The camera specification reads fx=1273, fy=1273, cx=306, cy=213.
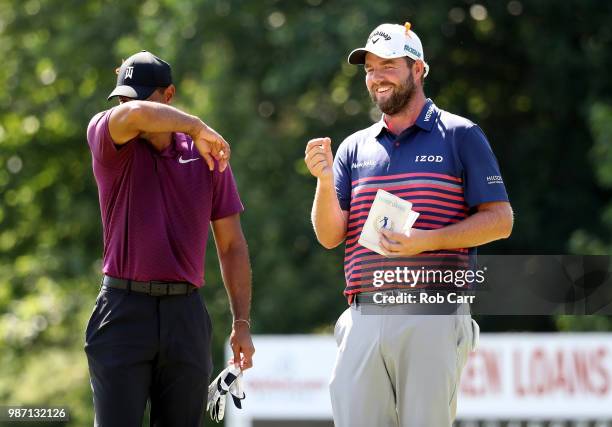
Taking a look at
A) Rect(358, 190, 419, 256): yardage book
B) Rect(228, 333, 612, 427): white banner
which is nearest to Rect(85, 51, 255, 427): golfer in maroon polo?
Rect(358, 190, 419, 256): yardage book

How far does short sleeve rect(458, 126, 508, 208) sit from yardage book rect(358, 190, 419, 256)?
9.5 inches

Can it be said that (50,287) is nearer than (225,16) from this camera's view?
No

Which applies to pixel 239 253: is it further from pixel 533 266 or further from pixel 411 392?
pixel 533 266

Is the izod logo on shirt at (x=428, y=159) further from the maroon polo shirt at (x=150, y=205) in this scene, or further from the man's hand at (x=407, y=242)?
the maroon polo shirt at (x=150, y=205)

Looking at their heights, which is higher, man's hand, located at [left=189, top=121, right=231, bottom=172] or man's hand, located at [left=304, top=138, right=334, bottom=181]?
man's hand, located at [left=189, top=121, right=231, bottom=172]

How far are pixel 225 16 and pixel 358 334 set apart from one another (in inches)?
420

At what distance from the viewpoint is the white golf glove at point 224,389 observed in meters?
4.98

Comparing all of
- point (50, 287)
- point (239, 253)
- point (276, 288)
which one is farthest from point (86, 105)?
point (239, 253)

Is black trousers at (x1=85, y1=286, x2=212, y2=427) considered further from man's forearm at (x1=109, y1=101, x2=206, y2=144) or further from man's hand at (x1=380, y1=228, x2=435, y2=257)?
man's hand at (x1=380, y1=228, x2=435, y2=257)

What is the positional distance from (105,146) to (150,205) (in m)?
0.27

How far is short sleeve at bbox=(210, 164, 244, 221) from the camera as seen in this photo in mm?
4875

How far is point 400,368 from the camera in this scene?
4.70 meters

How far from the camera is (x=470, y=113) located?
15602 mm

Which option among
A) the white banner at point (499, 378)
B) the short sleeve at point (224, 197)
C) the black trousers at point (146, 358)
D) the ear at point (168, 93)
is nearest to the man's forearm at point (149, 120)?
the ear at point (168, 93)
